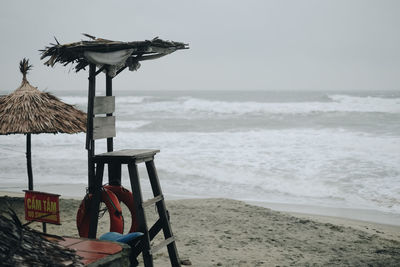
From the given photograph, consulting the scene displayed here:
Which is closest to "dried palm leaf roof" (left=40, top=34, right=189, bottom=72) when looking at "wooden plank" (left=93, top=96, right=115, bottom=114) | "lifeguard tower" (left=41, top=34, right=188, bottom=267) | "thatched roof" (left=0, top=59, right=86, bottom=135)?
"lifeguard tower" (left=41, top=34, right=188, bottom=267)

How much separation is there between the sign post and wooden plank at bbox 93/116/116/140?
71 centimetres

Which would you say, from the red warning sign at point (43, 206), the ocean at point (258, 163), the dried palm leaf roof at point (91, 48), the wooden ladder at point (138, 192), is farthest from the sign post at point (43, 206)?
the ocean at point (258, 163)

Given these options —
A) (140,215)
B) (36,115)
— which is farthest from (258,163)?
(140,215)

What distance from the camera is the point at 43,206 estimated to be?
4.32 m

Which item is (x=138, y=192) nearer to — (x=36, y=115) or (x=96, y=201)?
(x=96, y=201)

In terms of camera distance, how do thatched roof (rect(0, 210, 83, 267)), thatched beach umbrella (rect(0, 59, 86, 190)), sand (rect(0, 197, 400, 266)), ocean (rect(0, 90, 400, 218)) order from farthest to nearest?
ocean (rect(0, 90, 400, 218)) → thatched beach umbrella (rect(0, 59, 86, 190)) → sand (rect(0, 197, 400, 266)) → thatched roof (rect(0, 210, 83, 267))

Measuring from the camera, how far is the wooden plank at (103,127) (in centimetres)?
427

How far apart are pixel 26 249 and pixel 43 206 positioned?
6.91 ft

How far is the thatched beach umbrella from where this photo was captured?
6.47 metres

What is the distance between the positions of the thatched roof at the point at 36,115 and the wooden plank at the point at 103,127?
2.21 m

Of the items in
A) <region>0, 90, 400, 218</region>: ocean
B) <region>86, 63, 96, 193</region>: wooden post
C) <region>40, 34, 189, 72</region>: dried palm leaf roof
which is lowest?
<region>0, 90, 400, 218</region>: ocean

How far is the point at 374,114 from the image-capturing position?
28672 mm

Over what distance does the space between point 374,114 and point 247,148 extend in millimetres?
16484

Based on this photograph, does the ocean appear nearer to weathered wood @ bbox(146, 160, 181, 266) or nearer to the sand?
the sand
